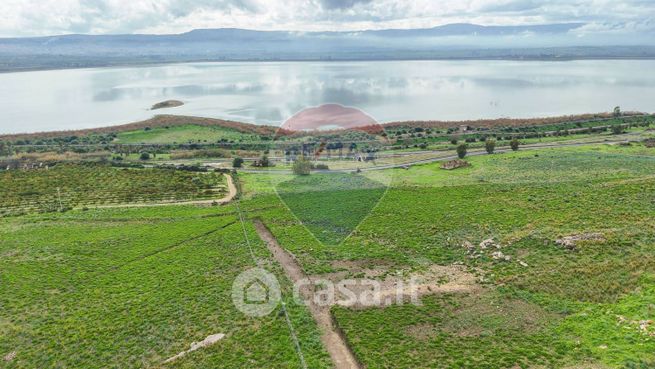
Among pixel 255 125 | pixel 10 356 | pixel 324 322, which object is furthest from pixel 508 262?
pixel 255 125

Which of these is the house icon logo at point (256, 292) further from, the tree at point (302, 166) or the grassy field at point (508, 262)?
the tree at point (302, 166)

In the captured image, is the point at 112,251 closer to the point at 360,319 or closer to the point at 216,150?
the point at 360,319

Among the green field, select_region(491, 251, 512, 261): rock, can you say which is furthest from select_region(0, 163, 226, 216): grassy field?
select_region(491, 251, 512, 261): rock

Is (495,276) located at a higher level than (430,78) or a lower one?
lower

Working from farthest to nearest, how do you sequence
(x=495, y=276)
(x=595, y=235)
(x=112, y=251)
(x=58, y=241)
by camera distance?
(x=58, y=241)
(x=112, y=251)
(x=595, y=235)
(x=495, y=276)

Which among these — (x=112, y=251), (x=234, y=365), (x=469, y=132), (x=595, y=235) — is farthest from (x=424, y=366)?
(x=469, y=132)

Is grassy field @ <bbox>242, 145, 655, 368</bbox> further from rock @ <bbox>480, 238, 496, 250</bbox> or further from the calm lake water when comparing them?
the calm lake water

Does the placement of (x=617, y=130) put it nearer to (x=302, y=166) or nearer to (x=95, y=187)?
(x=302, y=166)

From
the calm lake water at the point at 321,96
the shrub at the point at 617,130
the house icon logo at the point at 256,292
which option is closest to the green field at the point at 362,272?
the house icon logo at the point at 256,292
